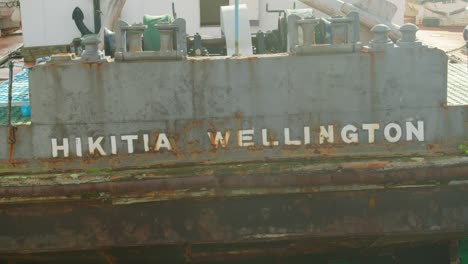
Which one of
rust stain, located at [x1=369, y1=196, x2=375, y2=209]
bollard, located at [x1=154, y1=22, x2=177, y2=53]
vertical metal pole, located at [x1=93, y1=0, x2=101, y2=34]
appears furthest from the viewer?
vertical metal pole, located at [x1=93, y1=0, x2=101, y2=34]

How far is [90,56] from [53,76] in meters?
0.29

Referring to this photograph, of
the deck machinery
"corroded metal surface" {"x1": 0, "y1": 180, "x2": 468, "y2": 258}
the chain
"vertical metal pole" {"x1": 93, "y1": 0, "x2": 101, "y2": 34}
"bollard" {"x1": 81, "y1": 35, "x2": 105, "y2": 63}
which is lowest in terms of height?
"corroded metal surface" {"x1": 0, "y1": 180, "x2": 468, "y2": 258}

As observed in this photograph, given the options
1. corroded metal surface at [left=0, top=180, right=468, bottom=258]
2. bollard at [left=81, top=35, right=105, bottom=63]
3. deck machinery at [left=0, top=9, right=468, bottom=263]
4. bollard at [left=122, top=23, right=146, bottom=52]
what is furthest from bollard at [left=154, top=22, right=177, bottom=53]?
corroded metal surface at [left=0, top=180, right=468, bottom=258]

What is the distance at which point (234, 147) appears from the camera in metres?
4.57

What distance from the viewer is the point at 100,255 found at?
192 inches

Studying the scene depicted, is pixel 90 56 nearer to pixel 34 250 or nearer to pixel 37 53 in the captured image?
pixel 34 250

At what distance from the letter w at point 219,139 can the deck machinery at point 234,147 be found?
10 mm

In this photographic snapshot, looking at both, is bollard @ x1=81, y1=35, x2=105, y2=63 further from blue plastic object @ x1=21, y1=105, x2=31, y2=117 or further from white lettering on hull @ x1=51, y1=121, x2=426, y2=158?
blue plastic object @ x1=21, y1=105, x2=31, y2=117

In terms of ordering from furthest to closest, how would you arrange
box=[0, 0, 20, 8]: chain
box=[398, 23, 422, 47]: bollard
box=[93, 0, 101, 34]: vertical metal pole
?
1. box=[0, 0, 20, 8]: chain
2. box=[93, 0, 101, 34]: vertical metal pole
3. box=[398, 23, 422, 47]: bollard

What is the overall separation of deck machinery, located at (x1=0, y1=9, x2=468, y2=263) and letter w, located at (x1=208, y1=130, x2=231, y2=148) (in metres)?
0.01

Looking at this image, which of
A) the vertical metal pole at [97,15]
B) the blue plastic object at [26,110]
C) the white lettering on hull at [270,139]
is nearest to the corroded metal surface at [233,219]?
the white lettering on hull at [270,139]

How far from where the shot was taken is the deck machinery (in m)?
4.46

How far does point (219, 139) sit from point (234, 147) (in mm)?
124

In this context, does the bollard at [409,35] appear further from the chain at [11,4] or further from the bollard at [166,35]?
the chain at [11,4]
